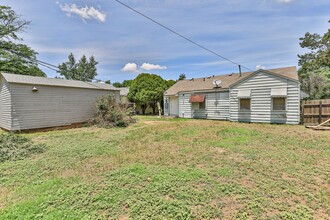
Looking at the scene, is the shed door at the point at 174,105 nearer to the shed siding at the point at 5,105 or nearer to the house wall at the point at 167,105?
the house wall at the point at 167,105

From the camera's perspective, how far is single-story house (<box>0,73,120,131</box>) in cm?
864

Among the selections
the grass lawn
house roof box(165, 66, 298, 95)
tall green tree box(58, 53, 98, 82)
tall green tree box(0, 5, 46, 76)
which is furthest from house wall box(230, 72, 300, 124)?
tall green tree box(58, 53, 98, 82)

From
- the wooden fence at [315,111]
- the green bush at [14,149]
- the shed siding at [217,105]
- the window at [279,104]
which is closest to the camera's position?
the green bush at [14,149]

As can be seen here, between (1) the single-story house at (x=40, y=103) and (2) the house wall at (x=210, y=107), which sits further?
(2) the house wall at (x=210, y=107)

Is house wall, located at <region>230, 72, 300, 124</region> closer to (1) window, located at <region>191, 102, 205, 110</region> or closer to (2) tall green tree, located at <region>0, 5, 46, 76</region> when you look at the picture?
(1) window, located at <region>191, 102, 205, 110</region>

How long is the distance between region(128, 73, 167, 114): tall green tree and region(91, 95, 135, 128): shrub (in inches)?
256

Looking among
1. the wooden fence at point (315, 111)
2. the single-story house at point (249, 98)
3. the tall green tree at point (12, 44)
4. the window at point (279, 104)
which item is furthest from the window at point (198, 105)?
the tall green tree at point (12, 44)

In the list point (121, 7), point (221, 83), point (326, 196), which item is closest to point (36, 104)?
point (121, 7)

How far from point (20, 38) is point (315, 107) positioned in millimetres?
27651

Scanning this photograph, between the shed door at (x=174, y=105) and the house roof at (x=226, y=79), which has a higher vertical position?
the house roof at (x=226, y=79)

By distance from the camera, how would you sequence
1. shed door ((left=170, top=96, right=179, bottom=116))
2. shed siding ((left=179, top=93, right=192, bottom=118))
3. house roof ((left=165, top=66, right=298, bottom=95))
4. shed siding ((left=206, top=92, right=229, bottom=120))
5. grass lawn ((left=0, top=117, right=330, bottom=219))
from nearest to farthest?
1. grass lawn ((left=0, top=117, right=330, bottom=219))
2. house roof ((left=165, top=66, right=298, bottom=95))
3. shed siding ((left=206, top=92, right=229, bottom=120))
4. shed siding ((left=179, top=93, right=192, bottom=118))
5. shed door ((left=170, top=96, right=179, bottom=116))

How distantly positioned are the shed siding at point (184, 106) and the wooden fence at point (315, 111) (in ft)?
26.3

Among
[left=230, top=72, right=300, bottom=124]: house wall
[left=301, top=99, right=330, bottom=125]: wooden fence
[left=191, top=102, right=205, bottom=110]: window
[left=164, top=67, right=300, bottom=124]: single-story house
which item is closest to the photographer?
[left=301, top=99, right=330, bottom=125]: wooden fence

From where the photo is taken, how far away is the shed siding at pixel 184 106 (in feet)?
49.2
